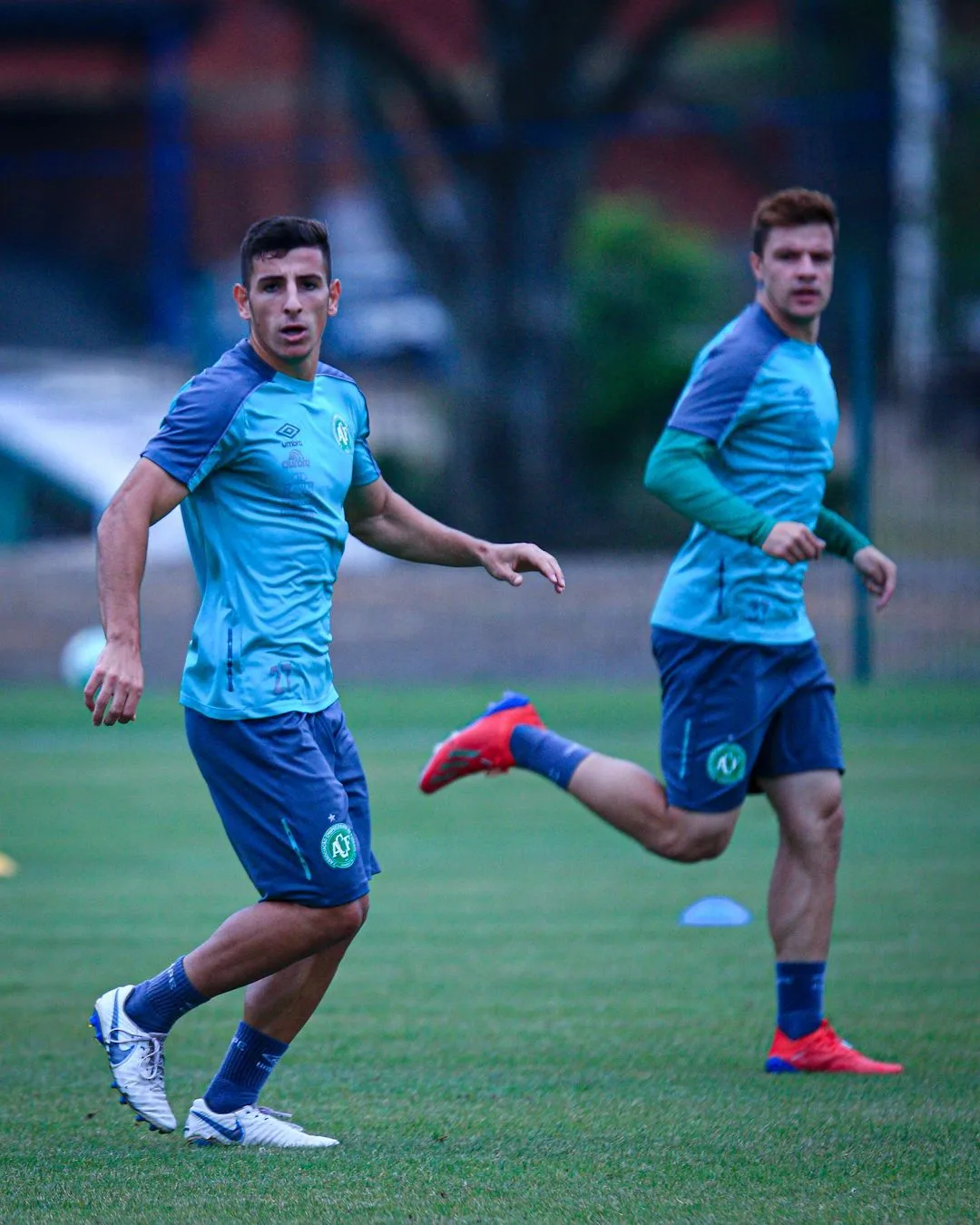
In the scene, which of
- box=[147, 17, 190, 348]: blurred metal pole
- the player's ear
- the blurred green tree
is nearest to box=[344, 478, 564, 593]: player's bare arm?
the player's ear

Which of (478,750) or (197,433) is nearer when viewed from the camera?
(197,433)

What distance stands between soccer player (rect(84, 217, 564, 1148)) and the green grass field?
290 millimetres

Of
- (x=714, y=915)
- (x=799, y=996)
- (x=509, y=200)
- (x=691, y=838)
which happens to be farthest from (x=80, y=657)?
(x=799, y=996)

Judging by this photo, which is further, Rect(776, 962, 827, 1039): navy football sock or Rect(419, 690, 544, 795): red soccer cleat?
Rect(419, 690, 544, 795): red soccer cleat

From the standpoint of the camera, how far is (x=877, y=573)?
564 cm

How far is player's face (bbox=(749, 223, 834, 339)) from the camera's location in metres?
5.34

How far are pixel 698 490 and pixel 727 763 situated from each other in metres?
0.76

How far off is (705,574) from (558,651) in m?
10.1

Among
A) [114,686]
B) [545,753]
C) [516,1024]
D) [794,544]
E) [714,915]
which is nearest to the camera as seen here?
[114,686]

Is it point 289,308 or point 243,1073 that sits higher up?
point 289,308

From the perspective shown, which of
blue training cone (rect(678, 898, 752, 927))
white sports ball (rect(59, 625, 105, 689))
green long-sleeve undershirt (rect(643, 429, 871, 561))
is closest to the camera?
green long-sleeve undershirt (rect(643, 429, 871, 561))

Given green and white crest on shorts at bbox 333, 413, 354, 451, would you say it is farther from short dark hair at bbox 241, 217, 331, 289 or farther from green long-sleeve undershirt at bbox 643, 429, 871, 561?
green long-sleeve undershirt at bbox 643, 429, 871, 561

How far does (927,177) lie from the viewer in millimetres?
28797

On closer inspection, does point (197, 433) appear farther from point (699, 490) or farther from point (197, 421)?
point (699, 490)
